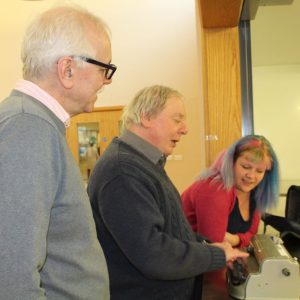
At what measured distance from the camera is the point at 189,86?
5055 millimetres

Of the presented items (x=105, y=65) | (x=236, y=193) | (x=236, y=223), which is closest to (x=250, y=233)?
(x=236, y=223)

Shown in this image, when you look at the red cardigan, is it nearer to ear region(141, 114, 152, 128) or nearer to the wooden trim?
ear region(141, 114, 152, 128)

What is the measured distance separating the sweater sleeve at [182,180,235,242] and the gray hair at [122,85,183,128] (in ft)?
1.48

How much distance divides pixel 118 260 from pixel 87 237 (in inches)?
15.2

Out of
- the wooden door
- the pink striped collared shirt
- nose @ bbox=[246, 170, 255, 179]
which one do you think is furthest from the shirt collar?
the wooden door

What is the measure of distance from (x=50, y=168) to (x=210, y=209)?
93 centimetres

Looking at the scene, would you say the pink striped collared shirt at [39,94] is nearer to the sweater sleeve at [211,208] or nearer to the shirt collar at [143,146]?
the shirt collar at [143,146]

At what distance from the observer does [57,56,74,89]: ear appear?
0.79 meters

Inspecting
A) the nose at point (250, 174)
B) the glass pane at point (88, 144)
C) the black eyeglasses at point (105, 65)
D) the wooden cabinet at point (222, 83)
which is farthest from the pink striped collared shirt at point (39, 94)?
the glass pane at point (88, 144)

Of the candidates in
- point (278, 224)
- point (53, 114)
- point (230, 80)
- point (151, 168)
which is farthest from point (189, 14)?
point (53, 114)

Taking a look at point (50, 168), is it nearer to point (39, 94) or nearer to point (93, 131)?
point (39, 94)

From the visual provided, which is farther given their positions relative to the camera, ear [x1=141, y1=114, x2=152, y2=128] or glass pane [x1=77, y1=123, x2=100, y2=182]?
glass pane [x1=77, y1=123, x2=100, y2=182]

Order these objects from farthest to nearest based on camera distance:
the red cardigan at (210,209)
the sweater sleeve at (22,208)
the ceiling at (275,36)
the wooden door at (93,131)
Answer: the wooden door at (93,131) → the ceiling at (275,36) → the red cardigan at (210,209) → the sweater sleeve at (22,208)

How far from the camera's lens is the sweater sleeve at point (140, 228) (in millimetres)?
1047
